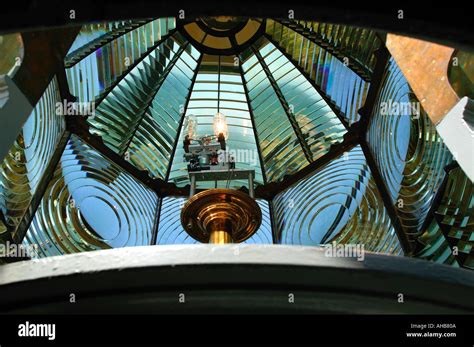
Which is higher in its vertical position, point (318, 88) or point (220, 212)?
point (318, 88)

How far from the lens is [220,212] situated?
11.2 feet

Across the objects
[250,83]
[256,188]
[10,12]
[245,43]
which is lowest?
[10,12]

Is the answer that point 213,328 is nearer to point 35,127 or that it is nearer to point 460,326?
point 460,326

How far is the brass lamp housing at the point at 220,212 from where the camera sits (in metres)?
3.38

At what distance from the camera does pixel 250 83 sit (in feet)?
17.9

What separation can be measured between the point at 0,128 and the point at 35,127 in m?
1.86

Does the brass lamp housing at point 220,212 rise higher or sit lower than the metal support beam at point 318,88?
lower

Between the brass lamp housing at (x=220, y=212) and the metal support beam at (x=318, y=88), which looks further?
the metal support beam at (x=318, y=88)

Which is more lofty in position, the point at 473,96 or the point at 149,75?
the point at 149,75

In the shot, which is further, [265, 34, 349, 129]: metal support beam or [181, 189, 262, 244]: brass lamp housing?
[265, 34, 349, 129]: metal support beam

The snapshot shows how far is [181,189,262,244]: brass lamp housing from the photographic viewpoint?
3381 millimetres

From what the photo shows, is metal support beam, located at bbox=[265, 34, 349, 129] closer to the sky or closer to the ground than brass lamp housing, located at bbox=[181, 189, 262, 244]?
closer to the sky

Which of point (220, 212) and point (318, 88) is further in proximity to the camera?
point (318, 88)

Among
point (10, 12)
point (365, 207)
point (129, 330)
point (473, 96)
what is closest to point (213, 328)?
point (129, 330)
